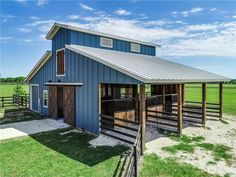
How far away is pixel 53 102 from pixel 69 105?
7.93 feet

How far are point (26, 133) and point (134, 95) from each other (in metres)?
6.27

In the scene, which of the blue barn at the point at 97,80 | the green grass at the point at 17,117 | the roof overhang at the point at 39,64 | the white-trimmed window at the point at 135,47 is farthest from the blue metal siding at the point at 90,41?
the green grass at the point at 17,117

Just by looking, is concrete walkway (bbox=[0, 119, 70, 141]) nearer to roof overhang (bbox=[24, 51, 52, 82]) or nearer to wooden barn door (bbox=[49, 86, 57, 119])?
wooden barn door (bbox=[49, 86, 57, 119])

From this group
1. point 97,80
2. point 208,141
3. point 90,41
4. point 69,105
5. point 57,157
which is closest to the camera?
point 57,157

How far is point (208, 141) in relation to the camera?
29.8 ft

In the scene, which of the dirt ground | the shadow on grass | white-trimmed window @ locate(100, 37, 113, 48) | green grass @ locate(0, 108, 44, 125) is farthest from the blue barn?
the dirt ground

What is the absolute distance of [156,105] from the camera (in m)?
13.8

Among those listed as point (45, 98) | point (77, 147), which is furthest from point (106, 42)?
point (77, 147)

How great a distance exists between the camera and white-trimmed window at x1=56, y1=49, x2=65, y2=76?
1227 centimetres

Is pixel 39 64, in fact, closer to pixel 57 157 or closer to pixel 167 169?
pixel 57 157

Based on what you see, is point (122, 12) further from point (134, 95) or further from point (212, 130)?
point (212, 130)

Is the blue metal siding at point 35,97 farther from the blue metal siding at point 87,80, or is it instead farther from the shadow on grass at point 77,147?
the shadow on grass at point 77,147

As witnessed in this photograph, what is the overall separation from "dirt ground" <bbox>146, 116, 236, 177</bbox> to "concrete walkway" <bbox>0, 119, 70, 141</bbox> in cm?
550

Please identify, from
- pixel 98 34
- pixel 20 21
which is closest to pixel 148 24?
pixel 98 34
